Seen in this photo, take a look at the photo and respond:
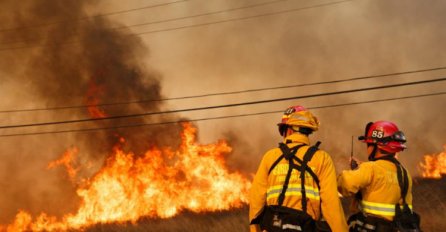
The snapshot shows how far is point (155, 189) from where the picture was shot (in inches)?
886

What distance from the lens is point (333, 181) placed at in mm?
3984

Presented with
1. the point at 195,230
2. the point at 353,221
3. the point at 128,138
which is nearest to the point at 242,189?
the point at 195,230

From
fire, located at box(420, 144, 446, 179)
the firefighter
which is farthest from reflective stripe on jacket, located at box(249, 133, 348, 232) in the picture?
fire, located at box(420, 144, 446, 179)

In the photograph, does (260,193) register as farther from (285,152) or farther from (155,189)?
(155,189)

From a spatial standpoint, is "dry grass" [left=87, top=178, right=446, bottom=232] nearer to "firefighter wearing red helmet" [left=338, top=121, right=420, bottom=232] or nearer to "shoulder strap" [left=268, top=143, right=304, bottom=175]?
"firefighter wearing red helmet" [left=338, top=121, right=420, bottom=232]

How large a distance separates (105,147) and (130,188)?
11.6 feet

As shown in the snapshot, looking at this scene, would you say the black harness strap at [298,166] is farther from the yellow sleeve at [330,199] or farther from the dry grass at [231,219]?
the dry grass at [231,219]

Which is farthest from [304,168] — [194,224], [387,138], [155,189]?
[155,189]

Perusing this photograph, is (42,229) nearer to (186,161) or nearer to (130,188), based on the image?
(130,188)

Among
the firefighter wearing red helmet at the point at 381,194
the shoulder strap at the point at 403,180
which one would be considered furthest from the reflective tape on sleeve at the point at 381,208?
the shoulder strap at the point at 403,180

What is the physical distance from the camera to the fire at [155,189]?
70.4 ft

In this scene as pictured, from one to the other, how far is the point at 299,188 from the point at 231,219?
14.7 metres

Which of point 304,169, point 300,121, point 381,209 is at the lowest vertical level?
point 381,209

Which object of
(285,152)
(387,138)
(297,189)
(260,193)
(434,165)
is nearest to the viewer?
(297,189)
